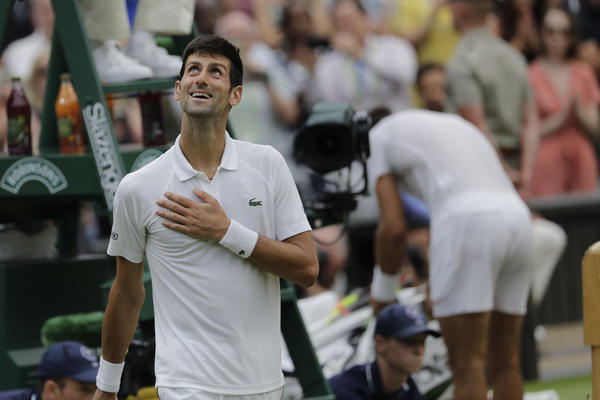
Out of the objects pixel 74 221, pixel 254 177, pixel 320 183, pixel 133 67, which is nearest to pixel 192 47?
pixel 254 177

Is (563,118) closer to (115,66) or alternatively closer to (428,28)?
(428,28)

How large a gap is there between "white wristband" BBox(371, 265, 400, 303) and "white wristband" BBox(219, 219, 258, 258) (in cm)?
274

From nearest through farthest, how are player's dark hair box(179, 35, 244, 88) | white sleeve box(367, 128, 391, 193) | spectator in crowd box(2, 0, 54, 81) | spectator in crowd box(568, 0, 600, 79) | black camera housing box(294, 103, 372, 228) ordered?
player's dark hair box(179, 35, 244, 88) → black camera housing box(294, 103, 372, 228) → white sleeve box(367, 128, 391, 193) → spectator in crowd box(2, 0, 54, 81) → spectator in crowd box(568, 0, 600, 79)

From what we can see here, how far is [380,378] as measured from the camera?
650cm

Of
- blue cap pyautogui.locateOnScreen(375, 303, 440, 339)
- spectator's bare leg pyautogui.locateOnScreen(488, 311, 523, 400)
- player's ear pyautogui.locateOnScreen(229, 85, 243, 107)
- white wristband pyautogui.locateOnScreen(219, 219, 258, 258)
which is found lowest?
spectator's bare leg pyautogui.locateOnScreen(488, 311, 523, 400)

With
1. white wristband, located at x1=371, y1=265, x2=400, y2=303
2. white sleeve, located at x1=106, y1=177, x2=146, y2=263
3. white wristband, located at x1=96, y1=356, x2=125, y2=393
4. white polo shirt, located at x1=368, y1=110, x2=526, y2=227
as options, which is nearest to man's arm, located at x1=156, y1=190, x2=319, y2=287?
white sleeve, located at x1=106, y1=177, x2=146, y2=263

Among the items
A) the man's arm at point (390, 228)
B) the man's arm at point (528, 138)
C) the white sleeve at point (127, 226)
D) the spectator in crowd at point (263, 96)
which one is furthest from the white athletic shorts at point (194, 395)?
the spectator in crowd at point (263, 96)

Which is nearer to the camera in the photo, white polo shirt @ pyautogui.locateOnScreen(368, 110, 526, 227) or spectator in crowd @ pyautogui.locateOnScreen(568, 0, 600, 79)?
white polo shirt @ pyautogui.locateOnScreen(368, 110, 526, 227)

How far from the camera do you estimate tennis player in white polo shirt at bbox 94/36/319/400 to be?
4352 millimetres

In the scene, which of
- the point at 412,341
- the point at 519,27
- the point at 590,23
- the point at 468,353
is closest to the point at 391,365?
the point at 412,341

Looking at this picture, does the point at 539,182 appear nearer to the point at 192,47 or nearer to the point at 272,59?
the point at 272,59

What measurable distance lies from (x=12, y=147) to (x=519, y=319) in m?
2.82

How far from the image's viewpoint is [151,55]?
245 inches

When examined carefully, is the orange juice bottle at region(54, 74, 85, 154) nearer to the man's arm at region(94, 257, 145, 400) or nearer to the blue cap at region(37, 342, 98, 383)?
the blue cap at region(37, 342, 98, 383)
